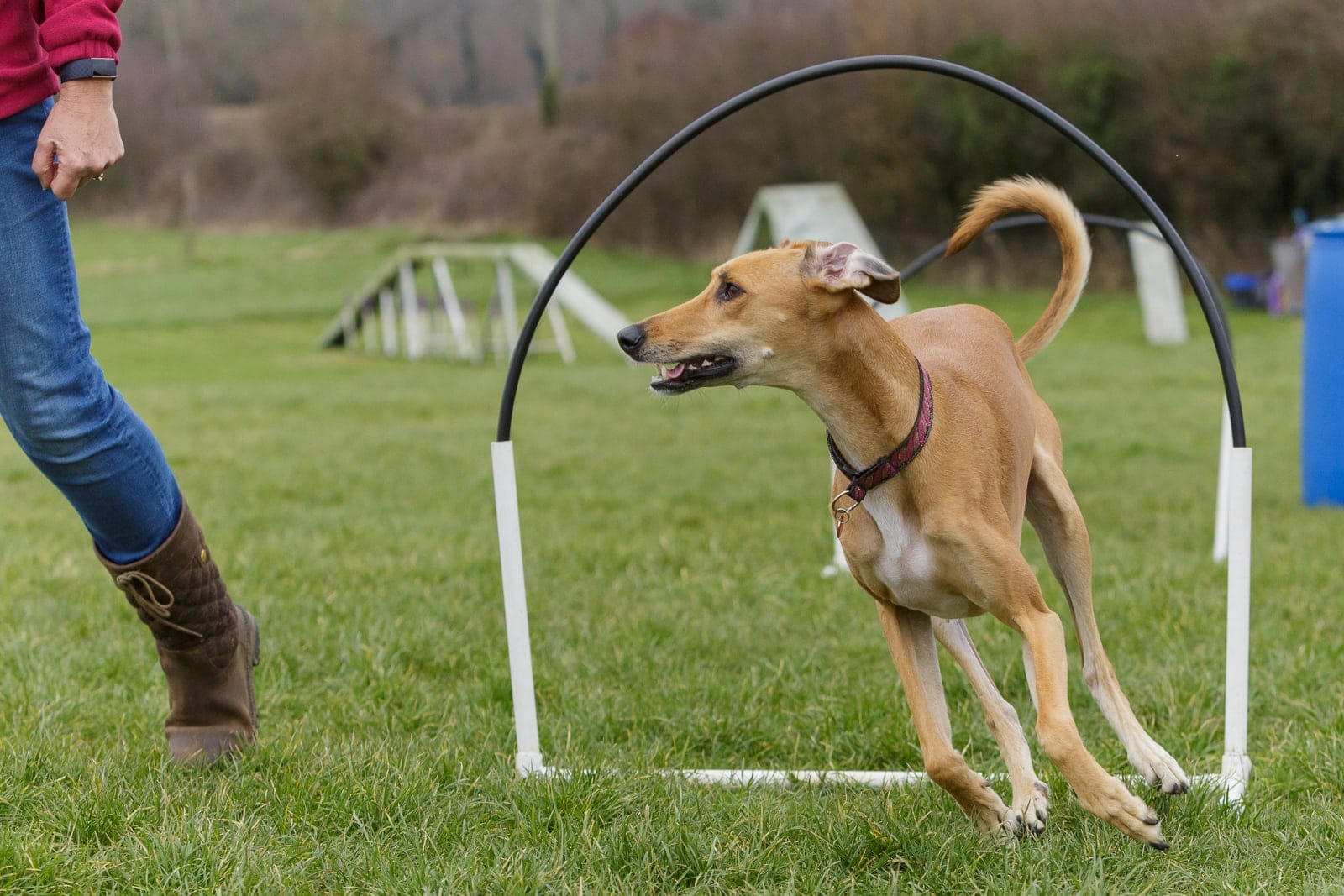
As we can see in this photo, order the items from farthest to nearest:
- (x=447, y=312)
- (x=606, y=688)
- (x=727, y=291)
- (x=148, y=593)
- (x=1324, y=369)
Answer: (x=447, y=312), (x=1324, y=369), (x=606, y=688), (x=148, y=593), (x=727, y=291)

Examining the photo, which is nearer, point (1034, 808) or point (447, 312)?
point (1034, 808)

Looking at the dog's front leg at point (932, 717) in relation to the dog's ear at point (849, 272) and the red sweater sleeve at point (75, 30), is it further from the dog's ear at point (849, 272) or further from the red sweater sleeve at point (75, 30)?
the red sweater sleeve at point (75, 30)

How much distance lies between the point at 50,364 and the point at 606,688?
6.29ft

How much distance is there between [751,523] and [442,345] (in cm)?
1229

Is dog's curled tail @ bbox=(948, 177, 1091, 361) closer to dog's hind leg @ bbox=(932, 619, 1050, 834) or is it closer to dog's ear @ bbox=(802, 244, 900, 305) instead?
dog's ear @ bbox=(802, 244, 900, 305)

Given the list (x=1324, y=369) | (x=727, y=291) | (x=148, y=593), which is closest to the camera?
(x=727, y=291)

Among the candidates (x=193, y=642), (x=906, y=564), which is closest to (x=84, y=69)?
(x=193, y=642)

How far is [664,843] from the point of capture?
106 inches

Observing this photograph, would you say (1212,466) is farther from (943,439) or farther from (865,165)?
(865,165)

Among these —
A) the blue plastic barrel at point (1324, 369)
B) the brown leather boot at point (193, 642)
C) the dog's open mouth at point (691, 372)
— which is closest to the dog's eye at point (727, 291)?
the dog's open mouth at point (691, 372)

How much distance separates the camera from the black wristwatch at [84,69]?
8.76 ft

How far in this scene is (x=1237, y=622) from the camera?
2.97 m

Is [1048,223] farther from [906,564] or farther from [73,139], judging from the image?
[73,139]

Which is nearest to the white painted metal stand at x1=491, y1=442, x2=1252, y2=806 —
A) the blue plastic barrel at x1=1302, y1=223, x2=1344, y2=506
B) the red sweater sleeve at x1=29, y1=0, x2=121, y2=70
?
the red sweater sleeve at x1=29, y1=0, x2=121, y2=70
